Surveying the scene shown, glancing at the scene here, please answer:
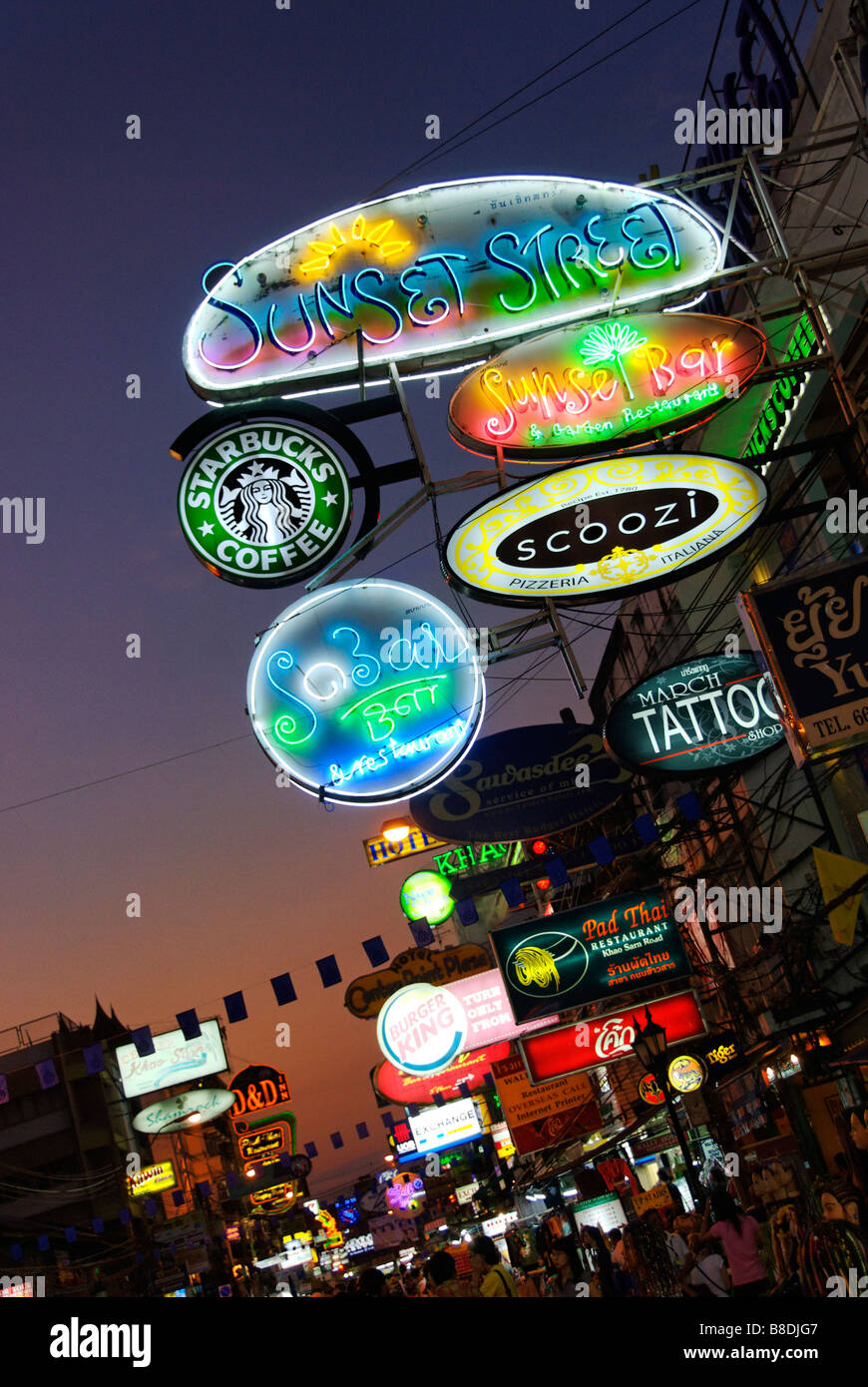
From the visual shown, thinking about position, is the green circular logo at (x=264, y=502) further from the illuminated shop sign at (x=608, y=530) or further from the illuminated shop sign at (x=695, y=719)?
the illuminated shop sign at (x=695, y=719)

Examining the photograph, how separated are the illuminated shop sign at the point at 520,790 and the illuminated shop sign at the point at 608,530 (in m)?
3.34

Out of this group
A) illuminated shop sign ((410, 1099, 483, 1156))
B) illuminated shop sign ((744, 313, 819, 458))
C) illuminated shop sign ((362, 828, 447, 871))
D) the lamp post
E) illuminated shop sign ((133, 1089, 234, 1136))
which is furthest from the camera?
illuminated shop sign ((133, 1089, 234, 1136))

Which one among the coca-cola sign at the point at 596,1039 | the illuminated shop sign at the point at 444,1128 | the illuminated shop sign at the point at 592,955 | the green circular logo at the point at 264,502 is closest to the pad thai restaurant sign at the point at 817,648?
the green circular logo at the point at 264,502

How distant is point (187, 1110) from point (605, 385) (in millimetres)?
29285

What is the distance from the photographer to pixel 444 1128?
79.9ft

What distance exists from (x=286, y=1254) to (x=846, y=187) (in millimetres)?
52354

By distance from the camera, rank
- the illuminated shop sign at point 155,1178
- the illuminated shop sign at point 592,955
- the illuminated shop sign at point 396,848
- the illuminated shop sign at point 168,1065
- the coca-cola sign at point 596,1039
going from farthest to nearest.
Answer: the illuminated shop sign at point 155,1178 → the illuminated shop sign at point 168,1065 → the illuminated shop sign at point 396,848 → the coca-cola sign at point 596,1039 → the illuminated shop sign at point 592,955

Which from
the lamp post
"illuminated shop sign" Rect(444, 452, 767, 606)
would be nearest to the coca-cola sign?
the lamp post

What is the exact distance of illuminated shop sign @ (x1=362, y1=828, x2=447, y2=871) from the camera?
20.3 m

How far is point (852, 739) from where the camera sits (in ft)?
23.9

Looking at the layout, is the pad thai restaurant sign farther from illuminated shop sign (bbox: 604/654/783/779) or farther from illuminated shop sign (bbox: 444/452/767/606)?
illuminated shop sign (bbox: 604/654/783/779)

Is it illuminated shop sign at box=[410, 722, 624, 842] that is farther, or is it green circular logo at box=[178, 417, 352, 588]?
illuminated shop sign at box=[410, 722, 624, 842]

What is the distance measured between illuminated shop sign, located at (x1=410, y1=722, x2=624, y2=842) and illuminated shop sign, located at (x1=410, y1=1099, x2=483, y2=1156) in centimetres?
1521

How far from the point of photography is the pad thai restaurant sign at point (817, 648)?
7348 millimetres
